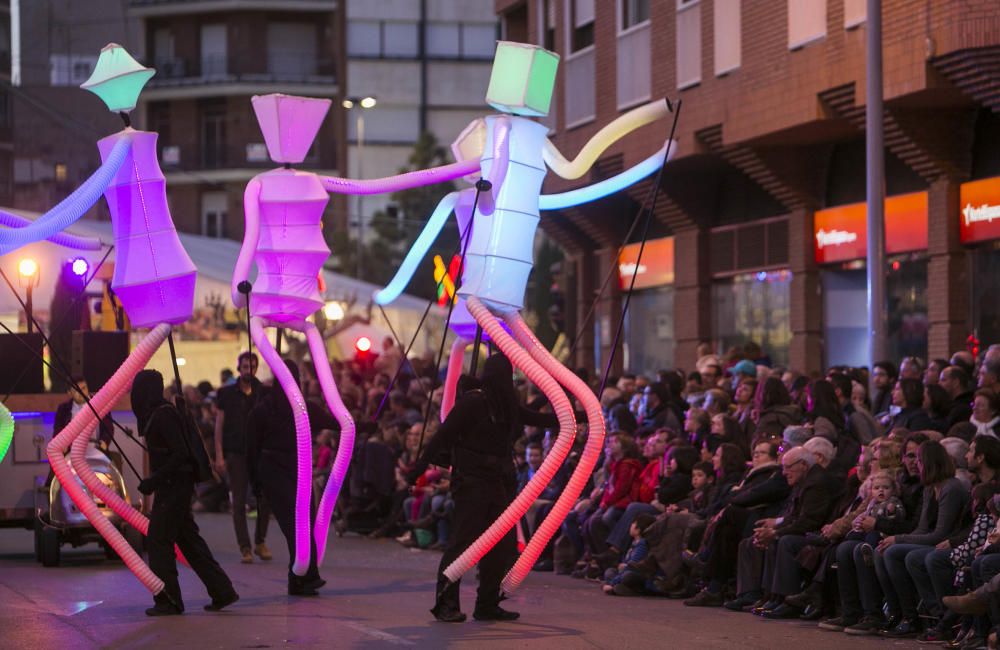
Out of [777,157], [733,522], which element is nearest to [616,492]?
[733,522]

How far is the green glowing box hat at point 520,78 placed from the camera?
1412 centimetres

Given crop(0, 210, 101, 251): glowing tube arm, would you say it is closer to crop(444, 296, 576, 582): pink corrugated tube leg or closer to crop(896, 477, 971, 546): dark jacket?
crop(444, 296, 576, 582): pink corrugated tube leg

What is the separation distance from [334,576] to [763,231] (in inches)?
437

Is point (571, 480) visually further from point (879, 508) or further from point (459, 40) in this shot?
point (459, 40)

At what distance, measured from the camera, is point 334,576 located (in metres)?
17.6

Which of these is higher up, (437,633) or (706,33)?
(706,33)

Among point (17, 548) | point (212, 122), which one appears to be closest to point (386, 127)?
point (212, 122)

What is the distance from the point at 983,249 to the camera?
2153 centimetres

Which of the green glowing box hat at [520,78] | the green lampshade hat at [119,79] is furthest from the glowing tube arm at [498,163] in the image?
the green lampshade hat at [119,79]

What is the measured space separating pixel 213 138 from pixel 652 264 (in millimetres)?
39769

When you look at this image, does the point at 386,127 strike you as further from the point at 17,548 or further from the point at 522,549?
the point at 522,549

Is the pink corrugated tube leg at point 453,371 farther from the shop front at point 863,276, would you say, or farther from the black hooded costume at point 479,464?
the shop front at point 863,276

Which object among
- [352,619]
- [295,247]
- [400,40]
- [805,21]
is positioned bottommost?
[352,619]

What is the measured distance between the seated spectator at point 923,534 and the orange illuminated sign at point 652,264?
16.3m
